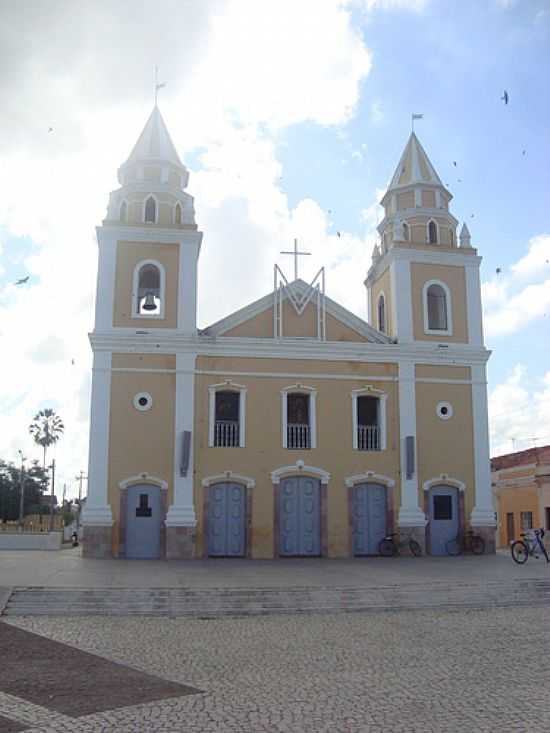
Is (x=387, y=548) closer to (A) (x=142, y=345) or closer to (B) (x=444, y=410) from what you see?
(B) (x=444, y=410)

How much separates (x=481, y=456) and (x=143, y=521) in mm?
10591

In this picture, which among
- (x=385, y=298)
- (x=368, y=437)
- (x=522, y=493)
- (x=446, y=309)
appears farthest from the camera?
(x=522, y=493)

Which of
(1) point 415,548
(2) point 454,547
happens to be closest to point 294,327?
(1) point 415,548

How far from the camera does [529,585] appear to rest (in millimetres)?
16516

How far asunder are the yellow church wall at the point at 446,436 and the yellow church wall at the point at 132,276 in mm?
8126

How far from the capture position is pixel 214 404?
23500 mm

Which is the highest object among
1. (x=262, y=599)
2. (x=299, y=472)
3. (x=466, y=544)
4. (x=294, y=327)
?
(x=294, y=327)

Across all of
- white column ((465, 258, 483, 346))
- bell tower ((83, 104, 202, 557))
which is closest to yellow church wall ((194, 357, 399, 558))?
bell tower ((83, 104, 202, 557))

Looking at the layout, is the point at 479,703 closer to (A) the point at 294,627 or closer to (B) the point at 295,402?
(A) the point at 294,627

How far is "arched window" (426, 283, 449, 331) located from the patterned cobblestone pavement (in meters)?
12.4

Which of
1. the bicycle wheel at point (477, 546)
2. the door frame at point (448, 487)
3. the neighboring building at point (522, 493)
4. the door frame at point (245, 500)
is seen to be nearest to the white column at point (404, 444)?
the door frame at point (448, 487)

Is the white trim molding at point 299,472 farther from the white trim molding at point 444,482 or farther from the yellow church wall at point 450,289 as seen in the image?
the yellow church wall at point 450,289

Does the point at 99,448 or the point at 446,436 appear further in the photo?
the point at 446,436

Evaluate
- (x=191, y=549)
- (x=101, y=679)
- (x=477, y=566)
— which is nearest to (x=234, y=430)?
(x=191, y=549)
